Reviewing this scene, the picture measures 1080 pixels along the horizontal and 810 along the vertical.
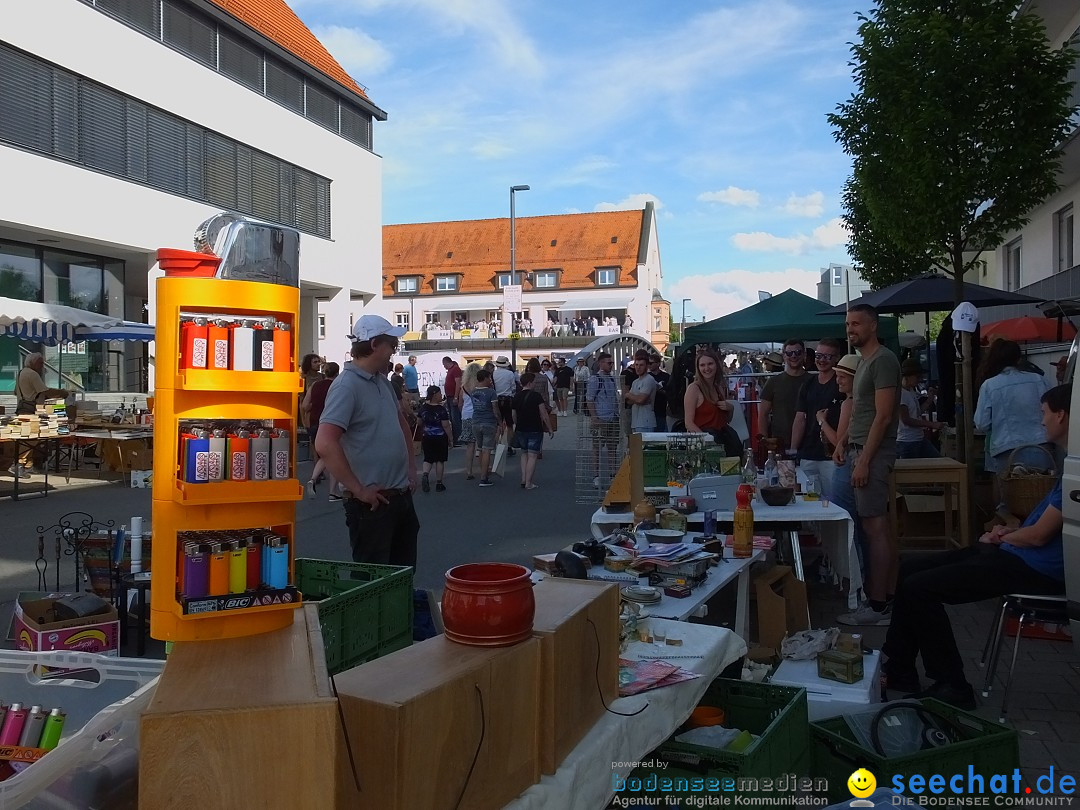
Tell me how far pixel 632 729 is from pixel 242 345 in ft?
6.24

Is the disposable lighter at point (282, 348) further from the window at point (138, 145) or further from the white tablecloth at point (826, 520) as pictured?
the window at point (138, 145)

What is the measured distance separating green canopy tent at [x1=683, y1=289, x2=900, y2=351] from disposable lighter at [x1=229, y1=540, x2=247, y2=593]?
1135 centimetres

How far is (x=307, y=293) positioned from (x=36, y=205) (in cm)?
1140

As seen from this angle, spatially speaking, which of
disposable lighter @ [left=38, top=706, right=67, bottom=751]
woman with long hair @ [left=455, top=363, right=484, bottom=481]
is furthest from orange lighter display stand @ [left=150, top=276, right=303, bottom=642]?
woman with long hair @ [left=455, top=363, right=484, bottom=481]

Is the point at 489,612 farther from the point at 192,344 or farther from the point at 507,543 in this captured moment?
the point at 507,543

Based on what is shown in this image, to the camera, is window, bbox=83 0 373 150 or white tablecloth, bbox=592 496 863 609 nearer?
white tablecloth, bbox=592 496 863 609

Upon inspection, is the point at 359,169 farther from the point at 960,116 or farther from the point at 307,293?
the point at 960,116

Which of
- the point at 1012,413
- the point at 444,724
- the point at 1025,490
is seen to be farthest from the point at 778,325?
the point at 444,724

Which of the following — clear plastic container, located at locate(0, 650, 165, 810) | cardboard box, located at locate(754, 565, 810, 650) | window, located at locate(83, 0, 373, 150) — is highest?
window, located at locate(83, 0, 373, 150)

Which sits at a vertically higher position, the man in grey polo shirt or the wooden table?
the man in grey polo shirt

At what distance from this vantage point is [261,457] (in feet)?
10.6

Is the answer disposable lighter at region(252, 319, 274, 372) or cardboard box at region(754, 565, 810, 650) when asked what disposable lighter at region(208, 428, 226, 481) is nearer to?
disposable lighter at region(252, 319, 274, 372)

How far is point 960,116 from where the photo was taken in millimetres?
10508

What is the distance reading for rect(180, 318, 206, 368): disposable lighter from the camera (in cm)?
309
